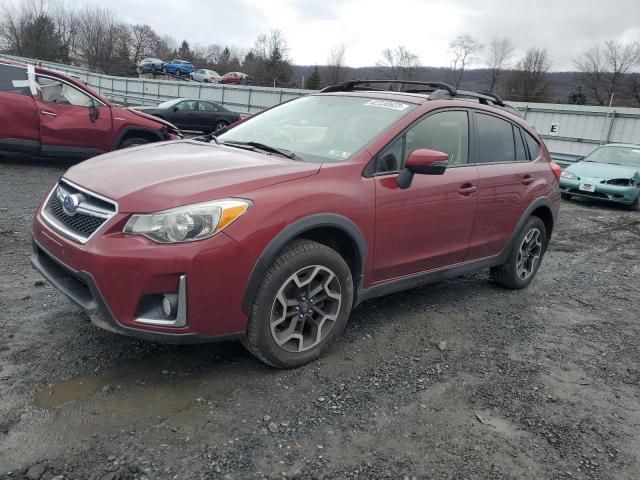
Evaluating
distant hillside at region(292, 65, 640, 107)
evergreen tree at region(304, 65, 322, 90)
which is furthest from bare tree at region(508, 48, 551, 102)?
evergreen tree at region(304, 65, 322, 90)

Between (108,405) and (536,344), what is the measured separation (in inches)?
117

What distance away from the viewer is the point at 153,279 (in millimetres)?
2525

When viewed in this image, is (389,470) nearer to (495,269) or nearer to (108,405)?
(108,405)

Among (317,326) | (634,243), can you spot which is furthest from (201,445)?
(634,243)

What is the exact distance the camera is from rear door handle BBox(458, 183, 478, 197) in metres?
3.91

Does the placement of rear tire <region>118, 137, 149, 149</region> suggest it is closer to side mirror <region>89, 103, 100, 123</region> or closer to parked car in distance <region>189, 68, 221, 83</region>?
side mirror <region>89, 103, 100, 123</region>

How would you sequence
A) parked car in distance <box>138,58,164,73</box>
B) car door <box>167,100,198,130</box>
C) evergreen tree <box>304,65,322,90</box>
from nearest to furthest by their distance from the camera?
car door <box>167,100,198,130</box> → parked car in distance <box>138,58,164,73</box> → evergreen tree <box>304,65,322,90</box>

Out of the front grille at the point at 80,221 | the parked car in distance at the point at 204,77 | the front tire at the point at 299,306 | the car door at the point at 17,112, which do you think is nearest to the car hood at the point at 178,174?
the front grille at the point at 80,221

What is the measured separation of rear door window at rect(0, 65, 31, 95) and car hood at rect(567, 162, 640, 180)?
10722mm

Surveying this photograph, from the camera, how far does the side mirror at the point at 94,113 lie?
8742mm

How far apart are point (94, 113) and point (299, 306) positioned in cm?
727

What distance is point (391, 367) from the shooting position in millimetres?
3285

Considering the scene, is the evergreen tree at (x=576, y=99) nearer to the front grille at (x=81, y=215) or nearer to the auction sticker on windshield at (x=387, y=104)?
the auction sticker on windshield at (x=387, y=104)

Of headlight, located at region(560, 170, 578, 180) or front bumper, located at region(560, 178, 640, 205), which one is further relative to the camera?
headlight, located at region(560, 170, 578, 180)
